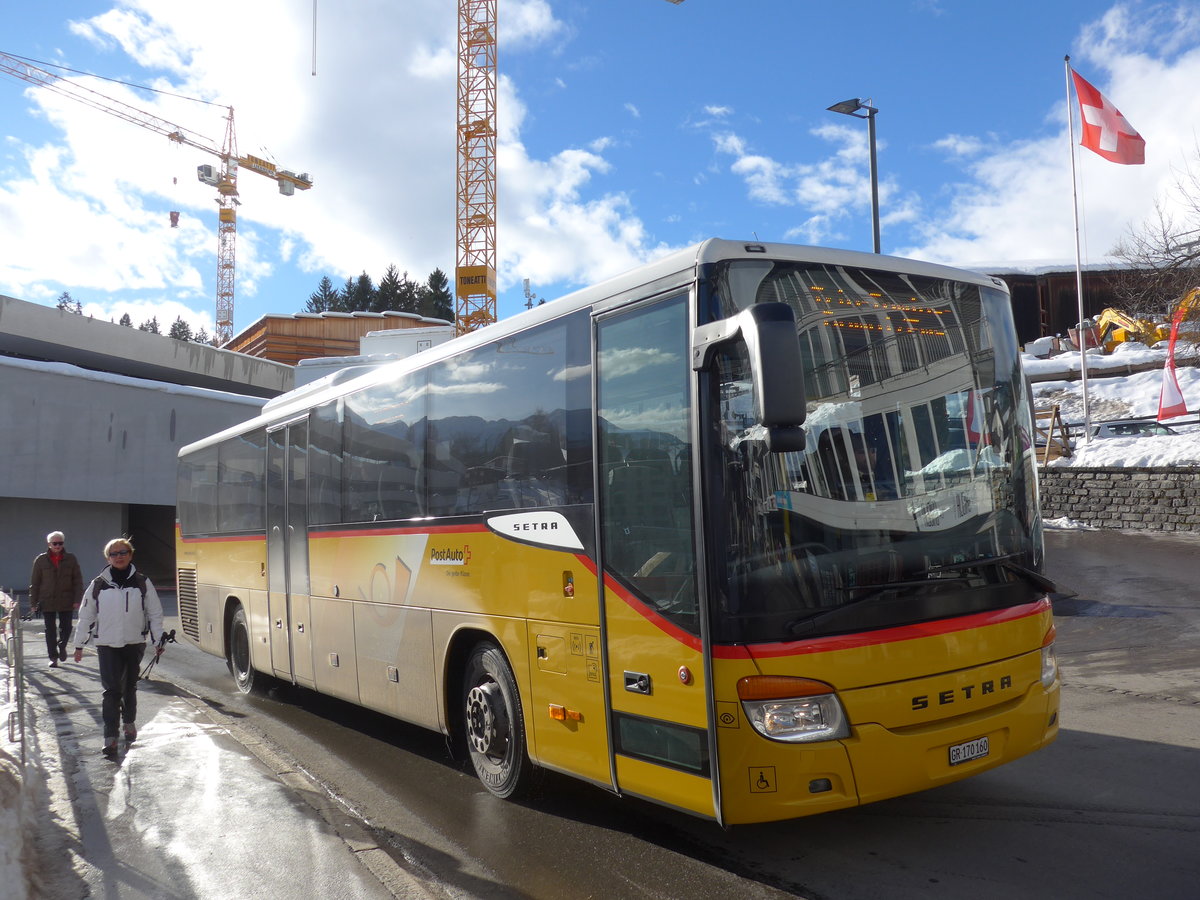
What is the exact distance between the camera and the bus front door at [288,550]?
9.38 meters

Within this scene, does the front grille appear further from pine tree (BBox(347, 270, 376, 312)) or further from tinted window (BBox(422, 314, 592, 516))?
pine tree (BBox(347, 270, 376, 312))

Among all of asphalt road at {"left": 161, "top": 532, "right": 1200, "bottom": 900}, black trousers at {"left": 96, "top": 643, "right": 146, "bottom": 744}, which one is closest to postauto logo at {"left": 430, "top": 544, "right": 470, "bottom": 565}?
asphalt road at {"left": 161, "top": 532, "right": 1200, "bottom": 900}

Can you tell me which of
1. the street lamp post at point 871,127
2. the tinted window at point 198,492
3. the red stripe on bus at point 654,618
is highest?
the street lamp post at point 871,127

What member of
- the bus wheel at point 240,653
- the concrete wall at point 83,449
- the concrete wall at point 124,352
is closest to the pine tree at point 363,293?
the concrete wall at point 124,352

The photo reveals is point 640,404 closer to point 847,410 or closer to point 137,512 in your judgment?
point 847,410

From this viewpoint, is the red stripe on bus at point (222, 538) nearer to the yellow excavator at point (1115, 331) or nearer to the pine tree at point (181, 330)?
the yellow excavator at point (1115, 331)

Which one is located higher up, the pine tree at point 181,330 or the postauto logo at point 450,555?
the pine tree at point 181,330

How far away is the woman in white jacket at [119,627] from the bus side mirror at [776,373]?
20.6 ft

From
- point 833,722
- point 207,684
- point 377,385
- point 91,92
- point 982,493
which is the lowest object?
point 207,684

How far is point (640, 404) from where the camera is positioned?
5.09 meters

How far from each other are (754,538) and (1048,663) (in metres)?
2.15

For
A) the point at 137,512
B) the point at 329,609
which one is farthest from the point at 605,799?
the point at 137,512

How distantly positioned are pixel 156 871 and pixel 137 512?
36.6 m

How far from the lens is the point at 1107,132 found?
21.9m
